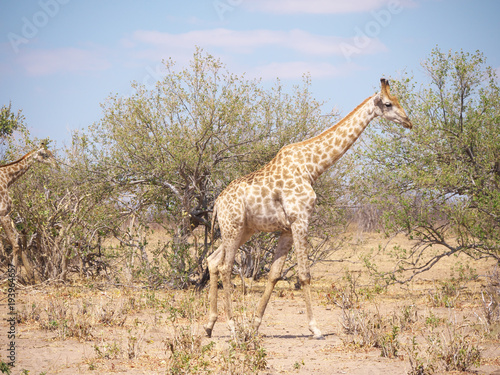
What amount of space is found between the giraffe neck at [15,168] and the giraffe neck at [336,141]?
21.4 feet

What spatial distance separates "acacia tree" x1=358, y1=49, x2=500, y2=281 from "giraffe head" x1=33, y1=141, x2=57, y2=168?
679cm

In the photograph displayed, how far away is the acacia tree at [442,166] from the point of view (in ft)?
34.7

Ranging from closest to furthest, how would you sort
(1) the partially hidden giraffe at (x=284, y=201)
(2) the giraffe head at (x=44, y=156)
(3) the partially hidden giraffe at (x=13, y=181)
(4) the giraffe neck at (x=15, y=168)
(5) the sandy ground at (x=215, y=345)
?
(5) the sandy ground at (x=215, y=345) < (1) the partially hidden giraffe at (x=284, y=201) < (3) the partially hidden giraffe at (x=13, y=181) < (4) the giraffe neck at (x=15, y=168) < (2) the giraffe head at (x=44, y=156)

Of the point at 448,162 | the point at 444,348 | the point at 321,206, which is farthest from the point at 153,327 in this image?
the point at 448,162

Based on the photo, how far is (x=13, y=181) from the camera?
11.4m

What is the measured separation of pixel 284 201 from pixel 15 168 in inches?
259

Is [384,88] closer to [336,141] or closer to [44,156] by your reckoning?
[336,141]

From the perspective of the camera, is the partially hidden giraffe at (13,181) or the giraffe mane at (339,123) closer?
the giraffe mane at (339,123)

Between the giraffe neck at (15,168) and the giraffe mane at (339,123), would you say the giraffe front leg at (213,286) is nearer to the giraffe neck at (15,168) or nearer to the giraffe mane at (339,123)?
the giraffe mane at (339,123)

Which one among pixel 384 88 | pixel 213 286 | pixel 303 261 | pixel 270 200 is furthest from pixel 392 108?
pixel 213 286

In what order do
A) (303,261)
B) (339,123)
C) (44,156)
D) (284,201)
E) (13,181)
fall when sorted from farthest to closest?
(44,156) < (13,181) < (339,123) < (284,201) < (303,261)

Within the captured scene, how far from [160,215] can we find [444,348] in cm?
771

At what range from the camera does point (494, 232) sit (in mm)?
10172

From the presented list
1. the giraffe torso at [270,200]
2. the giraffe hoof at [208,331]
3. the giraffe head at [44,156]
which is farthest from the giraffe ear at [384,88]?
the giraffe head at [44,156]
